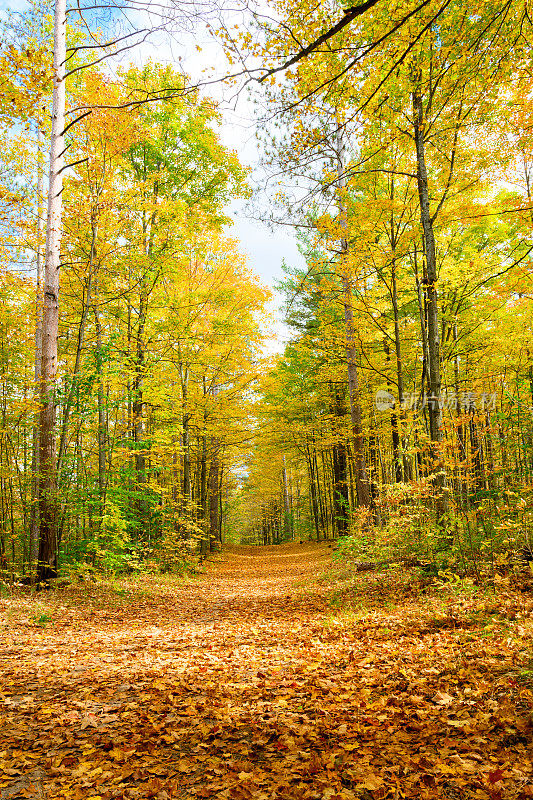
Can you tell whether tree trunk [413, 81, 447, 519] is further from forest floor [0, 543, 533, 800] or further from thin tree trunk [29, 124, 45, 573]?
thin tree trunk [29, 124, 45, 573]

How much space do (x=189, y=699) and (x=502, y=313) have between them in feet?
38.5

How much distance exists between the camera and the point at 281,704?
3.15m

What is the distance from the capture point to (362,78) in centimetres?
477

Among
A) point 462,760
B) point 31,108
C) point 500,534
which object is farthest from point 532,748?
point 31,108

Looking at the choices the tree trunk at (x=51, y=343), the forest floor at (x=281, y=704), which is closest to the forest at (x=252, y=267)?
the tree trunk at (x=51, y=343)

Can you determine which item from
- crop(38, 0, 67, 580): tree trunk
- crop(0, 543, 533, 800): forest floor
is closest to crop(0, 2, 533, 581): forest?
crop(38, 0, 67, 580): tree trunk

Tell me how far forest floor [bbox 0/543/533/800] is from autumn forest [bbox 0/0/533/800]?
0.08ft

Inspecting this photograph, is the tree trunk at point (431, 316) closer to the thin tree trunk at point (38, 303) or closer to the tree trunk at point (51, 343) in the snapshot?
the tree trunk at point (51, 343)

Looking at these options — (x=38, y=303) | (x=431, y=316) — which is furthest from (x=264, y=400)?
(x=431, y=316)

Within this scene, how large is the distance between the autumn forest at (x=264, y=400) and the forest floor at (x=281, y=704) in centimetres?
2

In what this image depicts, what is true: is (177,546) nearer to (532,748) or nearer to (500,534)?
(500,534)

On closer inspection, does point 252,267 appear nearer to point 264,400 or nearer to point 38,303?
point 264,400

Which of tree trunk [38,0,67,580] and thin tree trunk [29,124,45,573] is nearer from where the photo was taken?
tree trunk [38,0,67,580]

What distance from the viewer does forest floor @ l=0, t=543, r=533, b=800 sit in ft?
7.39
